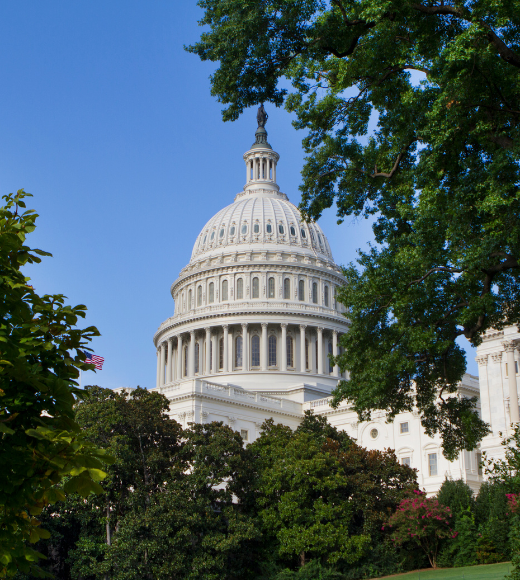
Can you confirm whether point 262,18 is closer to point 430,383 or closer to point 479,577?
point 430,383

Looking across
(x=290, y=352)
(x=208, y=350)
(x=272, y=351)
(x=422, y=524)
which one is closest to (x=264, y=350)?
(x=272, y=351)

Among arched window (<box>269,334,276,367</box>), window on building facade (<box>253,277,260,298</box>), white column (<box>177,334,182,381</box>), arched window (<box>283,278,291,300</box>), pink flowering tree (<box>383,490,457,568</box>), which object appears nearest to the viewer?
pink flowering tree (<box>383,490,457,568</box>)

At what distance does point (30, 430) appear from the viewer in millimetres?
7676

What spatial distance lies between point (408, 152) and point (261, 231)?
87.2 metres

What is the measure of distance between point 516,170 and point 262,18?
8.19m

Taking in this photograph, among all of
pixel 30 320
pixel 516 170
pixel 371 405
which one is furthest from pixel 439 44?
pixel 30 320

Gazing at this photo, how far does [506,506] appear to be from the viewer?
41.2 m

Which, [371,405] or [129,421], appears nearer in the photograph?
[371,405]

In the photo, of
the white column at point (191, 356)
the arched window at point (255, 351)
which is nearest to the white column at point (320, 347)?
the arched window at point (255, 351)

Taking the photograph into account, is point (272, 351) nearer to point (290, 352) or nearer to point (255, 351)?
point (255, 351)

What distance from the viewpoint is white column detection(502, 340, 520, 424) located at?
5340cm

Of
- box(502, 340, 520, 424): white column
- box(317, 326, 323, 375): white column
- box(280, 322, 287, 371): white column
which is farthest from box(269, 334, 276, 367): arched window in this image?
box(502, 340, 520, 424): white column

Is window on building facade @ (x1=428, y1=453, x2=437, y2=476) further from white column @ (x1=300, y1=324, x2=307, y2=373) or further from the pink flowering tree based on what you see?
white column @ (x1=300, y1=324, x2=307, y2=373)

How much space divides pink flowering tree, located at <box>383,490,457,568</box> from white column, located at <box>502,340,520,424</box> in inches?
479
